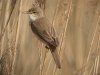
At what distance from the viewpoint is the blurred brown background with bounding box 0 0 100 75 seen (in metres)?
4.69

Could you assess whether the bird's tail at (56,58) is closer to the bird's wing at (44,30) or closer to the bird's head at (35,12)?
the bird's wing at (44,30)

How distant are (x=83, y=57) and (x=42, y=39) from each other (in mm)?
697

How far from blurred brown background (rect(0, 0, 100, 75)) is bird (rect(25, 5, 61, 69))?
0.08m

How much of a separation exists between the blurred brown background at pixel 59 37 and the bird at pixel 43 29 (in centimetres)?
8

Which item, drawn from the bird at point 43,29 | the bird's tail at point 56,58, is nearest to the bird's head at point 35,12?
the bird at point 43,29

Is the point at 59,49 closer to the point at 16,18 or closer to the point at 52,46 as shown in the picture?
the point at 52,46

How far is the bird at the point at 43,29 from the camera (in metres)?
4.51

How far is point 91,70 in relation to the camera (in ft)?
15.4

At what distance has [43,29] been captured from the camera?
4.60 metres

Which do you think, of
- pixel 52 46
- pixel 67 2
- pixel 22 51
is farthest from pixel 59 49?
pixel 22 51

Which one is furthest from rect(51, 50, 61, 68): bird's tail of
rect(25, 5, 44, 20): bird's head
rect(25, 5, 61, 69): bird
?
rect(25, 5, 44, 20): bird's head

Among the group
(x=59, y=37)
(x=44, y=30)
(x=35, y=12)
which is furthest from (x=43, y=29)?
(x=59, y=37)

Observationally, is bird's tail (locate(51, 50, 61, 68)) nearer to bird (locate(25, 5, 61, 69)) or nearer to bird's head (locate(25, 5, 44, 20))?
bird (locate(25, 5, 61, 69))

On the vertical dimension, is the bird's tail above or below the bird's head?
below
